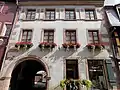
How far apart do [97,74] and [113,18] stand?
566cm

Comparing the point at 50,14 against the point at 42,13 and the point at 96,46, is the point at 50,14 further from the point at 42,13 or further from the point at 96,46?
the point at 96,46

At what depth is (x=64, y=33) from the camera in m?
12.7

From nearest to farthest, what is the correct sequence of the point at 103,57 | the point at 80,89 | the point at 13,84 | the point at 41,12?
the point at 80,89 → the point at 103,57 → the point at 13,84 → the point at 41,12

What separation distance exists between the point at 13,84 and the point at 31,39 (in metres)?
4.17

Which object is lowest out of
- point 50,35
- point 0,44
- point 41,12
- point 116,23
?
point 0,44

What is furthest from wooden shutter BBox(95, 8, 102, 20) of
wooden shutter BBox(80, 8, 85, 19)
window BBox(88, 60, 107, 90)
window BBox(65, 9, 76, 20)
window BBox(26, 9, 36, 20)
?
window BBox(26, 9, 36, 20)

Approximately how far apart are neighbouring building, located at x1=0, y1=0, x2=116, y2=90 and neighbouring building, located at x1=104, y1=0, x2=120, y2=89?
0.44 m

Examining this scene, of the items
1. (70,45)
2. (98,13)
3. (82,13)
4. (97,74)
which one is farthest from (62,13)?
(97,74)

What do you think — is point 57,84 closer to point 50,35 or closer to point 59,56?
point 59,56

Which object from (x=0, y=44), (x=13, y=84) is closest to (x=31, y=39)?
(x=0, y=44)

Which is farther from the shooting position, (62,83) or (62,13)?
(62,13)

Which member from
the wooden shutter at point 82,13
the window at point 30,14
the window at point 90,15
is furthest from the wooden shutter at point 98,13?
the window at point 30,14

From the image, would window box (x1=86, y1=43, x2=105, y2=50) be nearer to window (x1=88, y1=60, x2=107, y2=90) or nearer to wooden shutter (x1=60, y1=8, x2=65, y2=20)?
window (x1=88, y1=60, x2=107, y2=90)

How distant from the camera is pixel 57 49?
11.8 m
